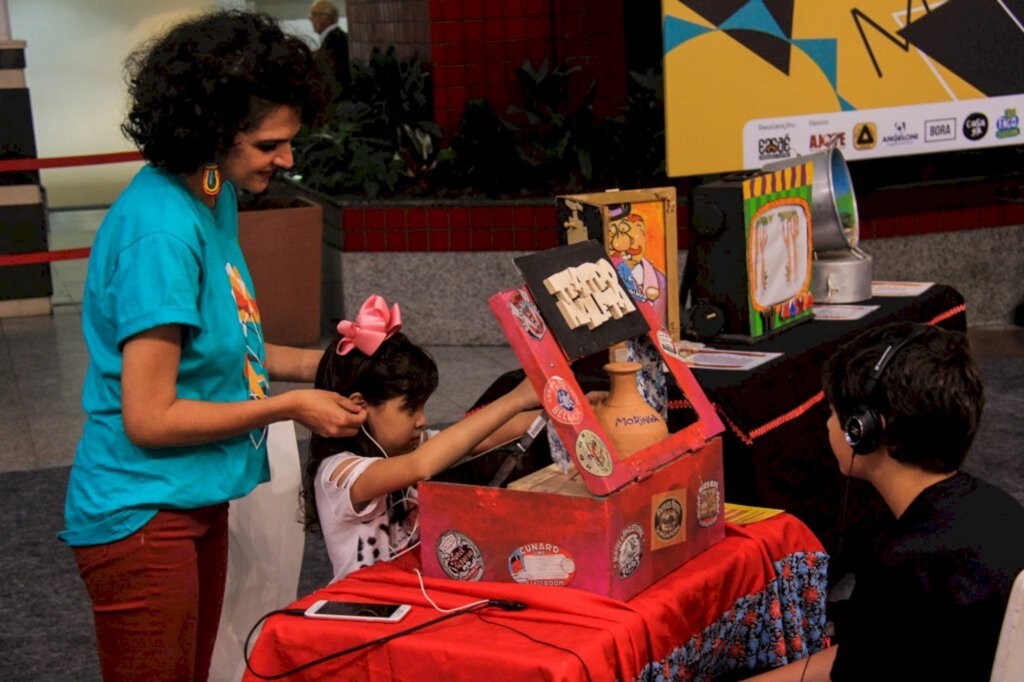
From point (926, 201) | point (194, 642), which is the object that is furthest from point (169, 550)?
point (926, 201)

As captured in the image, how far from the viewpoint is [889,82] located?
19.7ft

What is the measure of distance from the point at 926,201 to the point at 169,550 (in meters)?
5.30

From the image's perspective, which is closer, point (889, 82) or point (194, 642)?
point (194, 642)

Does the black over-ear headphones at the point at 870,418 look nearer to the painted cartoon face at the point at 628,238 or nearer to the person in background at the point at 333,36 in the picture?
the painted cartoon face at the point at 628,238

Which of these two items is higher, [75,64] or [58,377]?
[75,64]

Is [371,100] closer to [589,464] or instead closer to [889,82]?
[889,82]

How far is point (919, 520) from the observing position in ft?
6.39

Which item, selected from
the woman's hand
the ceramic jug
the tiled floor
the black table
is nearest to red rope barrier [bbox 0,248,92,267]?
the tiled floor

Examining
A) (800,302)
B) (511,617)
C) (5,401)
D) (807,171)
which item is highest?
(807,171)

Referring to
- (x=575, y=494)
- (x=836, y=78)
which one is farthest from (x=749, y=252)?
(x=836, y=78)

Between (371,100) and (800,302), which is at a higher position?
(371,100)

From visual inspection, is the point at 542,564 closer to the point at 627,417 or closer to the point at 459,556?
the point at 459,556

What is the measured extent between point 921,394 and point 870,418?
8 cm

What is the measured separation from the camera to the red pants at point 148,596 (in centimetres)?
222
